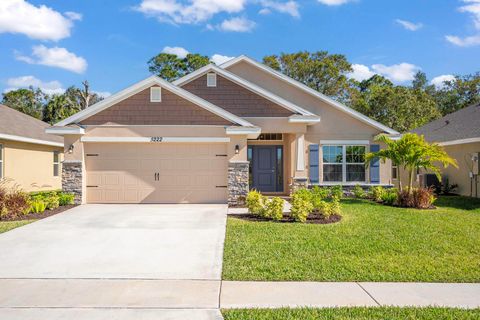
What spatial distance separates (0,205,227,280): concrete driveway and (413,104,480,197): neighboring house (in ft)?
36.7

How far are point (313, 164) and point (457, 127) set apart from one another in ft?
25.4

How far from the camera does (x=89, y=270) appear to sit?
575 cm

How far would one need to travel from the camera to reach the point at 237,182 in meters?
12.6

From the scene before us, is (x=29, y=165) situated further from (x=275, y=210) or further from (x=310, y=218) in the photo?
(x=310, y=218)

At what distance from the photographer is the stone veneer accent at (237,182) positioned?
12547 millimetres

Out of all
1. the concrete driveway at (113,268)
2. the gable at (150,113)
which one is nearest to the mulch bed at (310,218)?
the concrete driveway at (113,268)

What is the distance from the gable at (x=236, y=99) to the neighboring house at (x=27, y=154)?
8.33 meters

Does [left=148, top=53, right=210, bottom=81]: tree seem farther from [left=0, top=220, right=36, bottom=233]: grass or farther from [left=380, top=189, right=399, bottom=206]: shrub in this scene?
[left=0, top=220, right=36, bottom=233]: grass

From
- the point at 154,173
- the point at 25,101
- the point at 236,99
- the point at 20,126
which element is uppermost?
the point at 25,101

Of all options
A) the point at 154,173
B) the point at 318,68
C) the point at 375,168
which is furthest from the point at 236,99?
the point at 318,68

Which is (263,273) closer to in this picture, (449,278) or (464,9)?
(449,278)

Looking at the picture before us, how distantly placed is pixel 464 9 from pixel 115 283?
58.2 feet

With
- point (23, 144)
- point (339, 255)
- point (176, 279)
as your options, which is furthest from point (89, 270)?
point (23, 144)

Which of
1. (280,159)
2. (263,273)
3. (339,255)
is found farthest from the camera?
(280,159)
